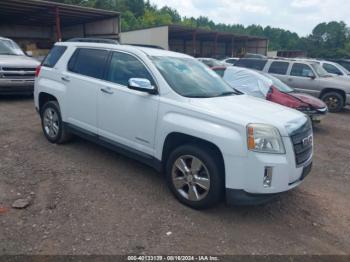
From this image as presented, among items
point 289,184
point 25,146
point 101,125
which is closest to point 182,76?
point 101,125

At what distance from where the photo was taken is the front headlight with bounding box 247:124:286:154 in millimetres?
3182

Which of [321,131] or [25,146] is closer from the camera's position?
[25,146]

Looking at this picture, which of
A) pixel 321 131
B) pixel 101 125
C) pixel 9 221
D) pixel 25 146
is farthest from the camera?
pixel 321 131

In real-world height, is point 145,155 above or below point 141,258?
above

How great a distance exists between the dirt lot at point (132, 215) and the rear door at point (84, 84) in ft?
2.18

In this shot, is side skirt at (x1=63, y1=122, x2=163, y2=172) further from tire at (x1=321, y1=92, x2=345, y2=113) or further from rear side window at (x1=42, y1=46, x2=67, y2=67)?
tire at (x1=321, y1=92, x2=345, y2=113)

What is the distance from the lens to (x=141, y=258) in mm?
2832

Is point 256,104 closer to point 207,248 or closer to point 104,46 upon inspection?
point 207,248

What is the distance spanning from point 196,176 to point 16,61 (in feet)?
25.3

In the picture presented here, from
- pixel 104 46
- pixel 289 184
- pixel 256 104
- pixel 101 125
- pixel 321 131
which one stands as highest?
pixel 104 46

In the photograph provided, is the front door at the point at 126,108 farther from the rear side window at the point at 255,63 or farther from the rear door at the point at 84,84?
the rear side window at the point at 255,63

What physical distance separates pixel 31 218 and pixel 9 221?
0.69ft

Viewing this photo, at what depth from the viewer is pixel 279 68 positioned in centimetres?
1191

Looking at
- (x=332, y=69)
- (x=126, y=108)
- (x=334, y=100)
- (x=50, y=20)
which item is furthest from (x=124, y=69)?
(x=50, y=20)
